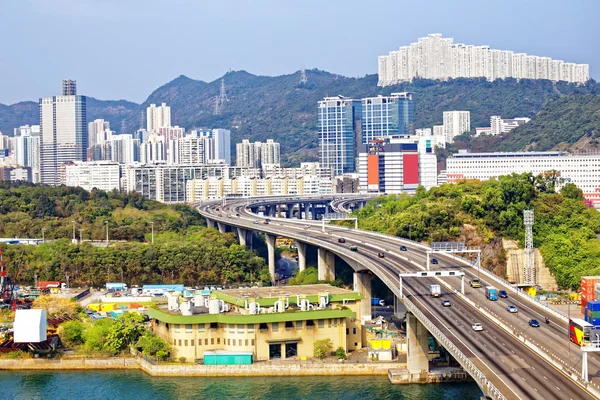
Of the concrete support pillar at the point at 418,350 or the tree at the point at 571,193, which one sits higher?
the tree at the point at 571,193

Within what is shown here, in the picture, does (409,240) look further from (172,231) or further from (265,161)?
(265,161)

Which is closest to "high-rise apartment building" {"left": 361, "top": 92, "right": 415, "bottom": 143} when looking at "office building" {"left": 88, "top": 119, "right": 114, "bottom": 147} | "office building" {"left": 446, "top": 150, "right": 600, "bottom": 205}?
"office building" {"left": 446, "top": 150, "right": 600, "bottom": 205}

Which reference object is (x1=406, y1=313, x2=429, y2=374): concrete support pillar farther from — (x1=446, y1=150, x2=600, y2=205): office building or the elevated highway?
(x1=446, y1=150, x2=600, y2=205): office building

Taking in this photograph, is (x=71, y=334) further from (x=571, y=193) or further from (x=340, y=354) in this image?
(x=571, y=193)

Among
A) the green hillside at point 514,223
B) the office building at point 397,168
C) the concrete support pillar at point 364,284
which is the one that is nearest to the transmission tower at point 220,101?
the office building at point 397,168

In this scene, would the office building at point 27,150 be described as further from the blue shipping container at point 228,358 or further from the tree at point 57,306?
the blue shipping container at point 228,358

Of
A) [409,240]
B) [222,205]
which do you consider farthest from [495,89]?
[409,240]

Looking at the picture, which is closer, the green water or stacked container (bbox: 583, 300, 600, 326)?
stacked container (bbox: 583, 300, 600, 326)
